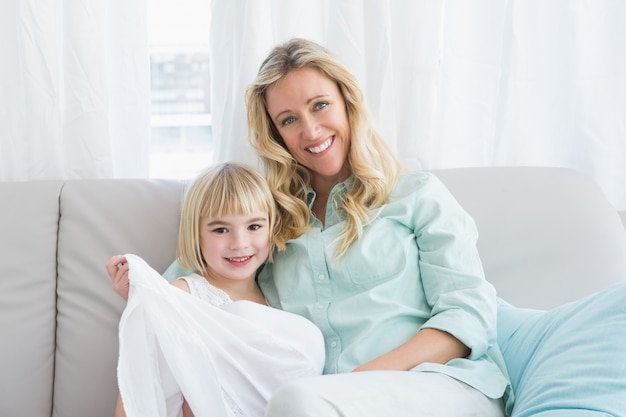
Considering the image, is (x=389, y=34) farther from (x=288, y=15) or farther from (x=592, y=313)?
(x=592, y=313)

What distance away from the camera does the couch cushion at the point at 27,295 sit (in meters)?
1.72

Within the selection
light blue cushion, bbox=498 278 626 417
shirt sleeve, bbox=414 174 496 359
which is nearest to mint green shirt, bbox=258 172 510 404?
shirt sleeve, bbox=414 174 496 359

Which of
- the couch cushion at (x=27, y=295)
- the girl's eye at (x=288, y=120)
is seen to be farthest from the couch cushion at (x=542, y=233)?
the couch cushion at (x=27, y=295)

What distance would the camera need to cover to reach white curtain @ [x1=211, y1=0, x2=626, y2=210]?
200cm

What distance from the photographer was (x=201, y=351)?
4.64 feet

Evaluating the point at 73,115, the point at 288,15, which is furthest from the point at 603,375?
the point at 73,115

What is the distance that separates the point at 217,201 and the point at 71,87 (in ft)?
1.94

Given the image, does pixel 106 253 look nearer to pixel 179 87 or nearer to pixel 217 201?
pixel 217 201

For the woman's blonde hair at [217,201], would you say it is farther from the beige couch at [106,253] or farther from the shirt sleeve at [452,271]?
the shirt sleeve at [452,271]

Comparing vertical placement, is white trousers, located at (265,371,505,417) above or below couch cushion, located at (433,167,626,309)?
below

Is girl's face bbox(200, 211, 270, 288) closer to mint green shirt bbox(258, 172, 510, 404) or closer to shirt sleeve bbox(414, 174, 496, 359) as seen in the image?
mint green shirt bbox(258, 172, 510, 404)

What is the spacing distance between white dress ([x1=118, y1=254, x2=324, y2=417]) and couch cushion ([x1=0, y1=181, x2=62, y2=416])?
426 mm

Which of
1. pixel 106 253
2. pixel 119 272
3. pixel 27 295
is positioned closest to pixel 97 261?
pixel 106 253

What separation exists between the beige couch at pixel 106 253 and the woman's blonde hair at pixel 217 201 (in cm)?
14
